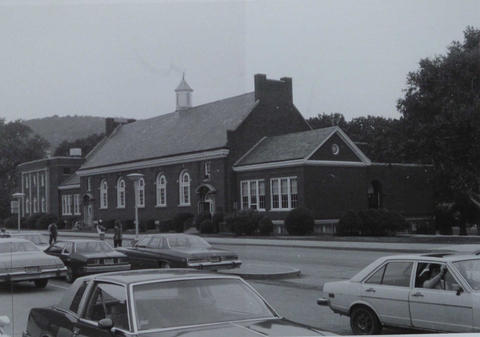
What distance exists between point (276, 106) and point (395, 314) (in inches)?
1422

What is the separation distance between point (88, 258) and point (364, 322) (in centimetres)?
890

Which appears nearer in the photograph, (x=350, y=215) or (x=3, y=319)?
(x=3, y=319)

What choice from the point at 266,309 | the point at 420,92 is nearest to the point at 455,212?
the point at 420,92

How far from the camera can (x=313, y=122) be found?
157 ft

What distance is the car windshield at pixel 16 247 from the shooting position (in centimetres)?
1509

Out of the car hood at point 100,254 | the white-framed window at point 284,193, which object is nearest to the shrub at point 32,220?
the car hood at point 100,254

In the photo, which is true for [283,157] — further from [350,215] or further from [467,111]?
[467,111]

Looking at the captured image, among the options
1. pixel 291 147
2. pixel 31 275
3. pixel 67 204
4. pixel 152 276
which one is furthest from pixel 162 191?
pixel 152 276

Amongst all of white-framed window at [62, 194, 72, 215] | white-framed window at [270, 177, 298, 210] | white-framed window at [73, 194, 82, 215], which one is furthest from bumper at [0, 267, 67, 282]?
white-framed window at [62, 194, 72, 215]

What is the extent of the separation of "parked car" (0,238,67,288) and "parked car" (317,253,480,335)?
7.74 metres

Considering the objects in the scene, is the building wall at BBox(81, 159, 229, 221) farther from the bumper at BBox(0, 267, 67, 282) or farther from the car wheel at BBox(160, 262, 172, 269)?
the bumper at BBox(0, 267, 67, 282)

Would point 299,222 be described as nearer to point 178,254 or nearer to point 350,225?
point 350,225

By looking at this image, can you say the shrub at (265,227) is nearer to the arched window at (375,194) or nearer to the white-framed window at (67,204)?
the arched window at (375,194)

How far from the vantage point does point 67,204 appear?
54406 millimetres
